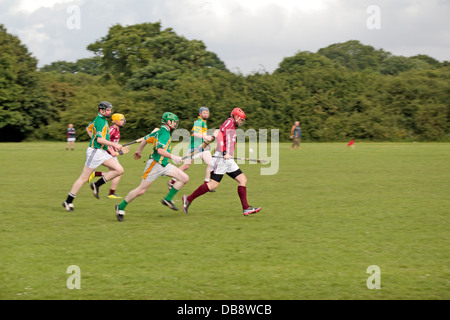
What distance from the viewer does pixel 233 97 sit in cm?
4988

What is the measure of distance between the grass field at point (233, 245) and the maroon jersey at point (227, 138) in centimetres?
127

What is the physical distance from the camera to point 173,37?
55.7 m

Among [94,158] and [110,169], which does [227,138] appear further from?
[110,169]

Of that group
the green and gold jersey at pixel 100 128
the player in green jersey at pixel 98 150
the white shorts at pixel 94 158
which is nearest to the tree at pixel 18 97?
the player in green jersey at pixel 98 150

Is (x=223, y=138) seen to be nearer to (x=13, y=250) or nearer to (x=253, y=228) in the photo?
(x=253, y=228)

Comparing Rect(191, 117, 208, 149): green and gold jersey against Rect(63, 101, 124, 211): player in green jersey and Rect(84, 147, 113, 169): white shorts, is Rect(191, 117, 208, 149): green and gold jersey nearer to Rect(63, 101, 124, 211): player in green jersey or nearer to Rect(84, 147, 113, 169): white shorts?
Rect(63, 101, 124, 211): player in green jersey

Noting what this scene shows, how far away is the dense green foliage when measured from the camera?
154 feet

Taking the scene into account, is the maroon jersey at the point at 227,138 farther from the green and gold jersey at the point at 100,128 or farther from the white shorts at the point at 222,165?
the green and gold jersey at the point at 100,128

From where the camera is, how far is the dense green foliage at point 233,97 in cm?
4691

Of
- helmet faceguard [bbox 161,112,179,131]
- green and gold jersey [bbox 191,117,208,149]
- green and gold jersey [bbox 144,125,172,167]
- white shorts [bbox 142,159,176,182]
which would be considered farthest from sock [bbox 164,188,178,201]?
green and gold jersey [bbox 191,117,208,149]

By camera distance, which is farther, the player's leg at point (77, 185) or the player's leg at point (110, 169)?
the player's leg at point (110, 169)

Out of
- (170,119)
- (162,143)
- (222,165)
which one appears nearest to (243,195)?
(222,165)
